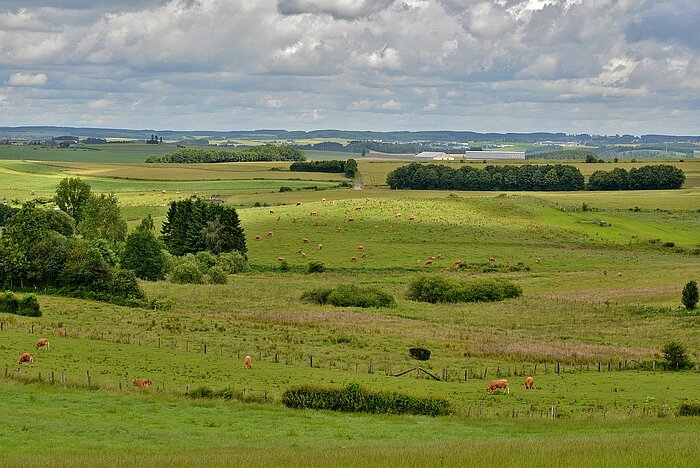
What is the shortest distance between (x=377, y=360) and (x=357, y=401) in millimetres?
12740

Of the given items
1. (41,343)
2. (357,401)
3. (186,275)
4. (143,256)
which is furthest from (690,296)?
(143,256)

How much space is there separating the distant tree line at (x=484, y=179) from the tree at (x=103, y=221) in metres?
81.6

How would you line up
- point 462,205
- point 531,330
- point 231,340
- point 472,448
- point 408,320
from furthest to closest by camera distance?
1. point 462,205
2. point 408,320
3. point 531,330
4. point 231,340
5. point 472,448

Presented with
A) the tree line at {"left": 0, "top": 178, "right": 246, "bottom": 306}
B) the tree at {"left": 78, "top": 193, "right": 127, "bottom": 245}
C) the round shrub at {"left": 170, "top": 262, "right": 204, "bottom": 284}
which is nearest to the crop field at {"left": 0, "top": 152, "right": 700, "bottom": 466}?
the round shrub at {"left": 170, "top": 262, "right": 204, "bottom": 284}

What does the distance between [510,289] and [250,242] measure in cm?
3948

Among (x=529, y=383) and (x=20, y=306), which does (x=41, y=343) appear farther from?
(x=529, y=383)

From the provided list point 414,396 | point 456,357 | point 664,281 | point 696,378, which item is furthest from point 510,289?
point 414,396

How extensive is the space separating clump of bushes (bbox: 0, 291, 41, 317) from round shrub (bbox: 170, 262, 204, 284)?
28132 mm

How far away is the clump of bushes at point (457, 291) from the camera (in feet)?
256

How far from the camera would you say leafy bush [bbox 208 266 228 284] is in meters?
86.9

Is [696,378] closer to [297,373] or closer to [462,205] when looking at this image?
[297,373]

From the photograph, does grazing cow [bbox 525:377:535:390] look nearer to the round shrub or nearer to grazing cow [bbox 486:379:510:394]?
grazing cow [bbox 486:379:510:394]

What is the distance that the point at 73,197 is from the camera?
119 m

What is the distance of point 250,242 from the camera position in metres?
109
